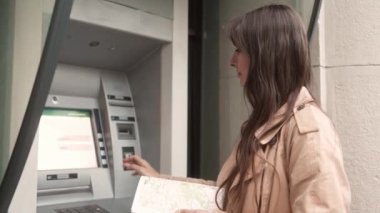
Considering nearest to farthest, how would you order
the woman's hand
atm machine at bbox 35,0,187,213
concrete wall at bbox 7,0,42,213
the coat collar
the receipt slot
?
1. the coat collar
2. concrete wall at bbox 7,0,42,213
3. the woman's hand
4. atm machine at bbox 35,0,187,213
5. the receipt slot

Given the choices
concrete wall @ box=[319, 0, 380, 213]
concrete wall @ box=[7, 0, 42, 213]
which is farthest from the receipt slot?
concrete wall @ box=[319, 0, 380, 213]

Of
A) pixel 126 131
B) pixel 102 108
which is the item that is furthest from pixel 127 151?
pixel 102 108

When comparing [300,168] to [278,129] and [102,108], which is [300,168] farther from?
[102,108]

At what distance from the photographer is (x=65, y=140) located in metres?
1.94

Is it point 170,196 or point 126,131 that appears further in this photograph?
point 126,131

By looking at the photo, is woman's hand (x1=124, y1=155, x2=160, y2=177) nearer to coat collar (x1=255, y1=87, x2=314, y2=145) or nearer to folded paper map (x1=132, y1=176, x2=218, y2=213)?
folded paper map (x1=132, y1=176, x2=218, y2=213)

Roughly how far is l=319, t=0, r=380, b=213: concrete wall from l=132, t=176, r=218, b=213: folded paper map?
1.22 m

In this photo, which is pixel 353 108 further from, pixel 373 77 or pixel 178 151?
pixel 178 151

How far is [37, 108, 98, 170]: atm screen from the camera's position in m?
1.87

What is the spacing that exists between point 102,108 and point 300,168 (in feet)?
4.20

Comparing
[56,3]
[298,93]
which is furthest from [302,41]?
[56,3]

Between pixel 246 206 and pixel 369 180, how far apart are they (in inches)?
51.6

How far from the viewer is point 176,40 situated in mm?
2045

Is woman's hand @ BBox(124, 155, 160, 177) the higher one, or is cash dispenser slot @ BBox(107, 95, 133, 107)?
cash dispenser slot @ BBox(107, 95, 133, 107)
